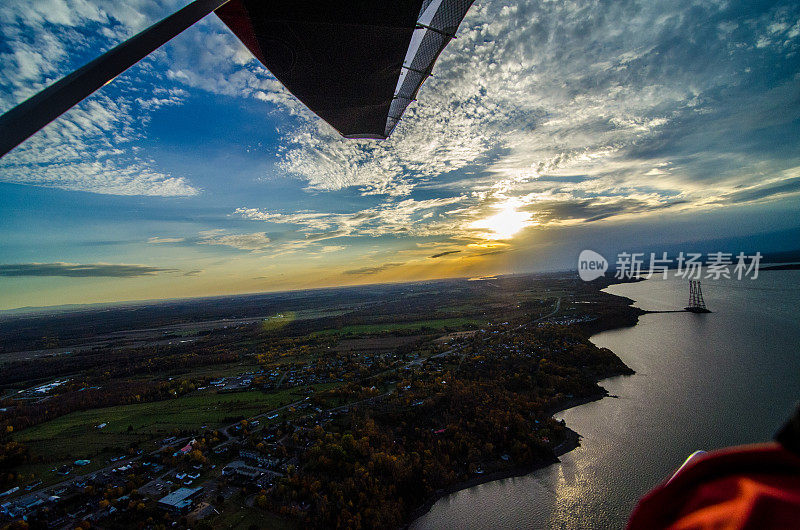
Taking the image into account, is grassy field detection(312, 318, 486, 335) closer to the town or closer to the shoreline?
the town

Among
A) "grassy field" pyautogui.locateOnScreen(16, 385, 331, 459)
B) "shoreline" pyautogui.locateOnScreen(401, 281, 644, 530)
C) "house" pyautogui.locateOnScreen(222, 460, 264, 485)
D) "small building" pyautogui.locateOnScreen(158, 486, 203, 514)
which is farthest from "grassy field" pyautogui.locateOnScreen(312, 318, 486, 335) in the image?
"small building" pyautogui.locateOnScreen(158, 486, 203, 514)

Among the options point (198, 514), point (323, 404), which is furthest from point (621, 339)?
point (198, 514)

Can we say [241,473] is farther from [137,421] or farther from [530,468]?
[137,421]

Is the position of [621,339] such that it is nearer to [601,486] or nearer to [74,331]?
[601,486]

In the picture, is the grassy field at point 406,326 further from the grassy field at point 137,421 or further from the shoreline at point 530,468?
the shoreline at point 530,468

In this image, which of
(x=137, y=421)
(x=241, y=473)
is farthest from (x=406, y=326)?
(x=241, y=473)

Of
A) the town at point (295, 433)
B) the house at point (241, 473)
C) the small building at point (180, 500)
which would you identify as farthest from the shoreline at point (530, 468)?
the small building at point (180, 500)
